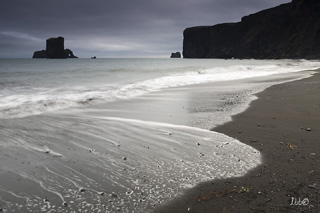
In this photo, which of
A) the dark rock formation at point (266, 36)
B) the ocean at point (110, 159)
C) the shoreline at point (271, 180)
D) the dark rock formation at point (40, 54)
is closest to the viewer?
the shoreline at point (271, 180)

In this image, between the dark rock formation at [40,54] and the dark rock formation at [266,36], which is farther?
the dark rock formation at [40,54]

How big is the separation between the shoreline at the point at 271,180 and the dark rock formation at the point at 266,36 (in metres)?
88.3

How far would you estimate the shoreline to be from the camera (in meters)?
2.02

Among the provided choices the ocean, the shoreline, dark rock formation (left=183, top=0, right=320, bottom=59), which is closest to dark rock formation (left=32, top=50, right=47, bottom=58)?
dark rock formation (left=183, top=0, right=320, bottom=59)

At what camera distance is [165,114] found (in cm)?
555

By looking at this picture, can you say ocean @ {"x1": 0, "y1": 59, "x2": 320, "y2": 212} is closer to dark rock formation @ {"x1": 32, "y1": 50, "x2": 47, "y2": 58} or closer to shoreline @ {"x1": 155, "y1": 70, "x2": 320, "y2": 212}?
shoreline @ {"x1": 155, "y1": 70, "x2": 320, "y2": 212}

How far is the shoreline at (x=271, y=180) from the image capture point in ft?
6.63

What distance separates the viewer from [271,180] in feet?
7.97

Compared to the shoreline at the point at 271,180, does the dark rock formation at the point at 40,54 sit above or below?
above

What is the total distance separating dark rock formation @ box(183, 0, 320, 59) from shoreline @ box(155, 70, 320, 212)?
88317 mm

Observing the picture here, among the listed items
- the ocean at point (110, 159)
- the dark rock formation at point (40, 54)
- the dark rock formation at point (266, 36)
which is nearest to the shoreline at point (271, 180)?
the ocean at point (110, 159)

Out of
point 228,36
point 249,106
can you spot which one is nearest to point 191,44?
point 228,36

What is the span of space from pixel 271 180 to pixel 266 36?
123 m

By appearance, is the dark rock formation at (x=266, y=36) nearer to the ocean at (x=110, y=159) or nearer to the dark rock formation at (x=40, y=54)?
the ocean at (x=110, y=159)
